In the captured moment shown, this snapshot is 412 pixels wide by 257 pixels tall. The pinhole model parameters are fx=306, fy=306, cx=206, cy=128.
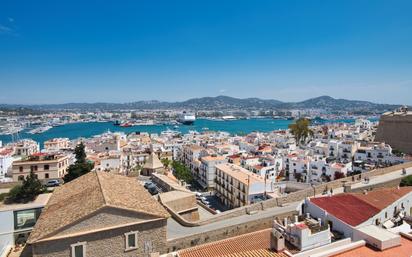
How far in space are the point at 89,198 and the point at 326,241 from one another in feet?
37.5

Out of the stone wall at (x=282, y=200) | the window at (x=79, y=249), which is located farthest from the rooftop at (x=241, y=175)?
the window at (x=79, y=249)

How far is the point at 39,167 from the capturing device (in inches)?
1474

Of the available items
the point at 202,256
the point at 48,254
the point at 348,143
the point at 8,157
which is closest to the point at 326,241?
the point at 202,256

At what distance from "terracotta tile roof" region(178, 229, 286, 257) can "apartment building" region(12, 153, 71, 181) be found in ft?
95.3

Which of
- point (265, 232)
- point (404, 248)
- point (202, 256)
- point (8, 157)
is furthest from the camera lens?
point (8, 157)

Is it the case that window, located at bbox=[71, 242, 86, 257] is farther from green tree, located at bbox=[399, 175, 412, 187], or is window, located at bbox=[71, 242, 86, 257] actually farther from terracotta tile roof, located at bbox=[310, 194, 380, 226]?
green tree, located at bbox=[399, 175, 412, 187]

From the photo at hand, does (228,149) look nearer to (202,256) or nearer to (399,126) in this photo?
(399,126)

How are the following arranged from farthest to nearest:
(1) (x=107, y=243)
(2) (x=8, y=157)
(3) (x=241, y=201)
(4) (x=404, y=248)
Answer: (2) (x=8, y=157) → (3) (x=241, y=201) → (1) (x=107, y=243) → (4) (x=404, y=248)

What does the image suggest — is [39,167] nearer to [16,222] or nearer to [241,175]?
[16,222]

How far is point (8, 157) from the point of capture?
51.5 meters

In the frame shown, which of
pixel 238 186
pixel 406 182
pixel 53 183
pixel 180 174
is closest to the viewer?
pixel 406 182

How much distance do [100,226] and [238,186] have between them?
23.5 m

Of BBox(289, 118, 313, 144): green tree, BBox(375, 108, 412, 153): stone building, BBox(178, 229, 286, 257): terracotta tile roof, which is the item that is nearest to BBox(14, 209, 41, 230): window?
BBox(178, 229, 286, 257): terracotta tile roof

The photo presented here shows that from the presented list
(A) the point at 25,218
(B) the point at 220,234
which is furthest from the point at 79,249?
(B) the point at 220,234
